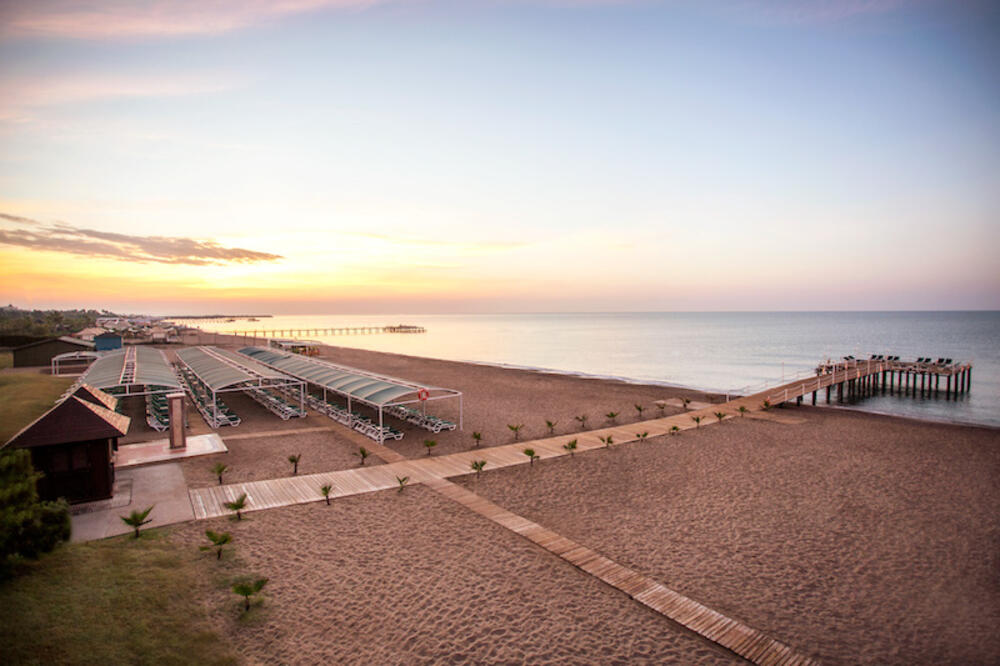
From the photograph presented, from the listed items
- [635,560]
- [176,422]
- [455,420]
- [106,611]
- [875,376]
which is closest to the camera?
[106,611]

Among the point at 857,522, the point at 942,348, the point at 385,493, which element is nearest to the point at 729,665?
the point at 857,522

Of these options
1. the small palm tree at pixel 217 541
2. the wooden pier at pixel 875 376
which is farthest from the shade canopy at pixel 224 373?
the wooden pier at pixel 875 376

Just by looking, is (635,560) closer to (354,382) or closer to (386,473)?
(386,473)

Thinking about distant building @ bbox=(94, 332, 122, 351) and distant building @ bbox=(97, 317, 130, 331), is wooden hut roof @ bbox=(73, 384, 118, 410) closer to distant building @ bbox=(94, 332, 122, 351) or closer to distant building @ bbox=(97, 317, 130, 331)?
distant building @ bbox=(94, 332, 122, 351)

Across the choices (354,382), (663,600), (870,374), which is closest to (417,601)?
(663,600)

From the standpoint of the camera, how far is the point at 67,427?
34.2 ft

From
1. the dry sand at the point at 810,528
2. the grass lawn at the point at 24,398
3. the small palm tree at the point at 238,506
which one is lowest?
the dry sand at the point at 810,528

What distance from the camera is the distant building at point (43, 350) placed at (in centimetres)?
3456

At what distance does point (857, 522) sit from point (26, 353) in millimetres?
47244

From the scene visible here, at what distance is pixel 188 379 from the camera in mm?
28219

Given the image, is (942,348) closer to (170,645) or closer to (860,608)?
(860,608)

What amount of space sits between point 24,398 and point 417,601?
22.9 metres

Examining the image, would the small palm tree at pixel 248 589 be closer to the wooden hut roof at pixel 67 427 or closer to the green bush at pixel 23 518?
the green bush at pixel 23 518

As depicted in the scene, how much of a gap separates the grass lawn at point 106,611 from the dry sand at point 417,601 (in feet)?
1.21
